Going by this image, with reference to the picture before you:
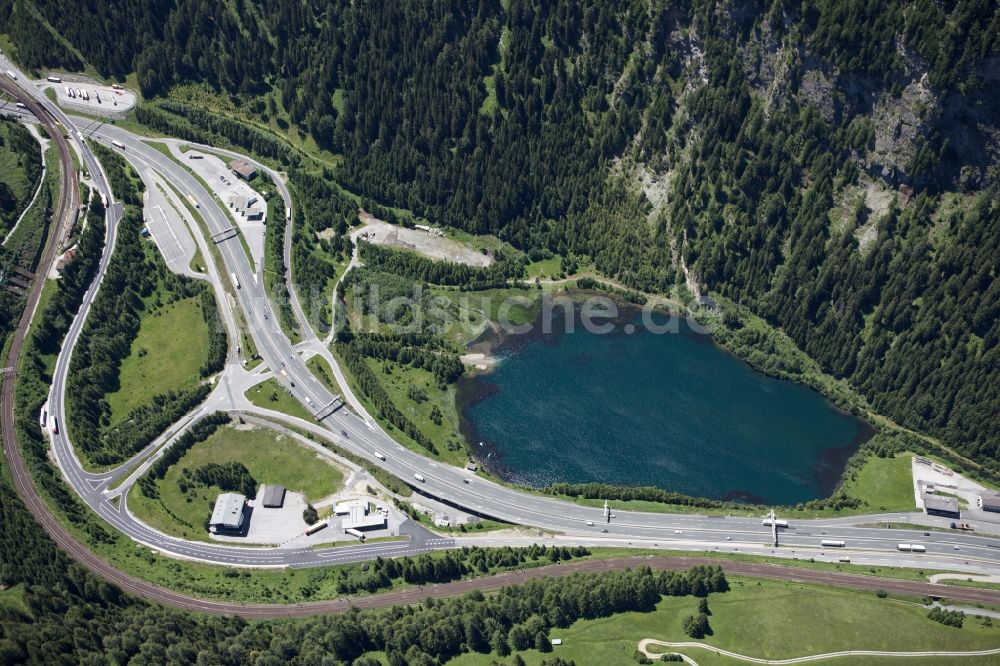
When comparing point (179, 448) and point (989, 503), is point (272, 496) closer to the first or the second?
point (179, 448)

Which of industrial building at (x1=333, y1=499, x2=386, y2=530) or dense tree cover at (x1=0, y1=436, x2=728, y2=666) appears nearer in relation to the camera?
dense tree cover at (x1=0, y1=436, x2=728, y2=666)

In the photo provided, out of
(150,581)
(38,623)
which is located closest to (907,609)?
(150,581)

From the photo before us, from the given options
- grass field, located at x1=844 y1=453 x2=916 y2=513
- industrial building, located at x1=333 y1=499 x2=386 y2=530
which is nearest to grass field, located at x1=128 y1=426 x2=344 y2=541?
industrial building, located at x1=333 y1=499 x2=386 y2=530

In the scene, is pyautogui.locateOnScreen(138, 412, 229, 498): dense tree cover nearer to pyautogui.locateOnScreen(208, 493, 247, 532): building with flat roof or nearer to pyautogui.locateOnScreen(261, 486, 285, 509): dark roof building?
pyautogui.locateOnScreen(208, 493, 247, 532): building with flat roof

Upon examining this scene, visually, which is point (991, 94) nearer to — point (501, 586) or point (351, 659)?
point (501, 586)

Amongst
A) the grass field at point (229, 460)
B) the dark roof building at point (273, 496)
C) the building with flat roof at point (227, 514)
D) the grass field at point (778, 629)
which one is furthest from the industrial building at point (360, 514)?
the grass field at point (778, 629)

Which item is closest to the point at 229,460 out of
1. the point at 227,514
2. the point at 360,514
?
Result: the point at 227,514
